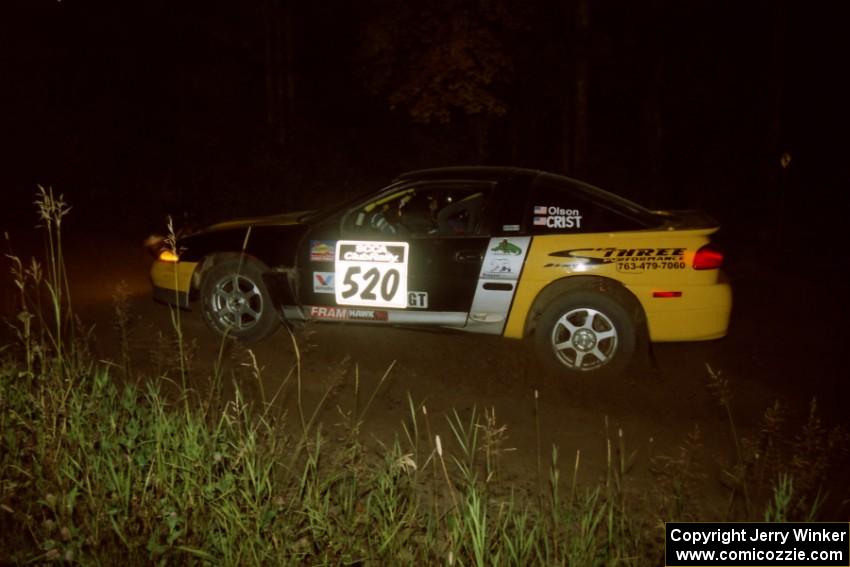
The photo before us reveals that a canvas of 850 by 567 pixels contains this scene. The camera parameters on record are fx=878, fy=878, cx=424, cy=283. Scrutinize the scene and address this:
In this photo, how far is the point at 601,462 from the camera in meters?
4.99

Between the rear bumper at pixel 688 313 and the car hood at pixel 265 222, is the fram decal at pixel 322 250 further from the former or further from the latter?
the rear bumper at pixel 688 313


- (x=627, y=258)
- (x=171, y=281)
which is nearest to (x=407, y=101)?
(x=171, y=281)

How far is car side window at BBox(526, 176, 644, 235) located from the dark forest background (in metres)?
8.68

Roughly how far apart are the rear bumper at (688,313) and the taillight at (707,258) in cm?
14

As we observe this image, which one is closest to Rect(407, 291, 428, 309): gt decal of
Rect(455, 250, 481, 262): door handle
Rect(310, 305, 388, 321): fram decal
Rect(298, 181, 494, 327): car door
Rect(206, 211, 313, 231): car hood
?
Rect(298, 181, 494, 327): car door

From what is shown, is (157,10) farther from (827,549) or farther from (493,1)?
(827,549)

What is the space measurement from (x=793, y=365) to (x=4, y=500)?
18.9 ft

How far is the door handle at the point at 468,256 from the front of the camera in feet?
21.8

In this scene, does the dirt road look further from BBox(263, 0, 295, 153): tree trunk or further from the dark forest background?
BBox(263, 0, 295, 153): tree trunk

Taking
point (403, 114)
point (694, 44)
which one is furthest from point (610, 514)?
point (403, 114)

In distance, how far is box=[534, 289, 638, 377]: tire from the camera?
6.44 meters

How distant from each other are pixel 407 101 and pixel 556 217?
12064 mm

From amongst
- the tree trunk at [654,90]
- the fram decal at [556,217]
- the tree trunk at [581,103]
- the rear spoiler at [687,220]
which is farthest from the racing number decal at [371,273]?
the tree trunk at [654,90]

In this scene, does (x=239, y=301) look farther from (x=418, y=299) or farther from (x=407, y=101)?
(x=407, y=101)
